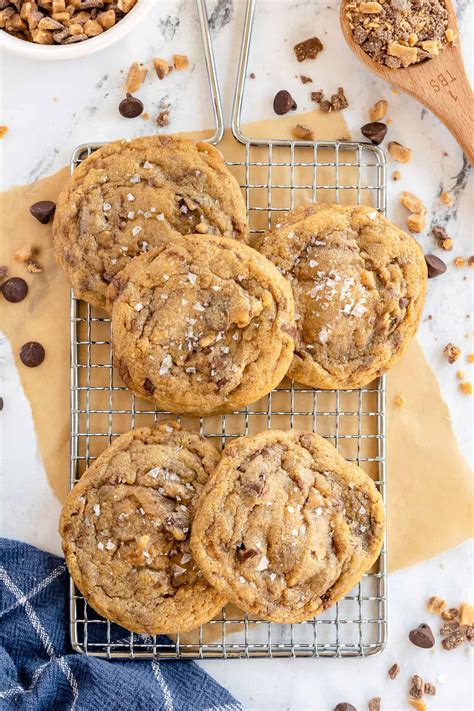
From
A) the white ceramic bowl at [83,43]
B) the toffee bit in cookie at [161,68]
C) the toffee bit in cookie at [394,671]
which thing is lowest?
the toffee bit in cookie at [394,671]

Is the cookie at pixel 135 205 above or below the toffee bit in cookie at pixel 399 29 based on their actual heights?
below

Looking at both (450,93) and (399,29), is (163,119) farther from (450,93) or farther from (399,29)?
(450,93)

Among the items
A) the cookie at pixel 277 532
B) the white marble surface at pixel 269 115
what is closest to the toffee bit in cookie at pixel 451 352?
the white marble surface at pixel 269 115

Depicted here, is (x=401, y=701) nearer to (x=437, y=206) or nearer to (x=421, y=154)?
(x=437, y=206)

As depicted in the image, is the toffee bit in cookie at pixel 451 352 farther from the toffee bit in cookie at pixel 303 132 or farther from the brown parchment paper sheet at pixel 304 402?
the toffee bit in cookie at pixel 303 132

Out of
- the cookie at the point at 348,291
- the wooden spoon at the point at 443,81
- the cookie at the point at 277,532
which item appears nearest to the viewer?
the cookie at the point at 277,532

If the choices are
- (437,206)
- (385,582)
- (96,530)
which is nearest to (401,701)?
(385,582)

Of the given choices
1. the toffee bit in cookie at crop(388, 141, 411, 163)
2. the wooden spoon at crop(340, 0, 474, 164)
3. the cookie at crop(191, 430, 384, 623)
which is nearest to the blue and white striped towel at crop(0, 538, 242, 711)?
the cookie at crop(191, 430, 384, 623)

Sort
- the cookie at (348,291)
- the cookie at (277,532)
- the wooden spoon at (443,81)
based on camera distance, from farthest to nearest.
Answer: the wooden spoon at (443,81), the cookie at (348,291), the cookie at (277,532)

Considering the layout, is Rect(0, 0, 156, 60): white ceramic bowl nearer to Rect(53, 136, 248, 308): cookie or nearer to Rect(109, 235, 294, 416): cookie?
Rect(53, 136, 248, 308): cookie
